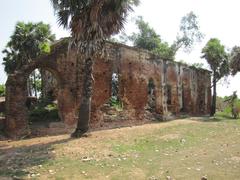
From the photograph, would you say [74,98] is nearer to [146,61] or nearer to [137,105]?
[137,105]

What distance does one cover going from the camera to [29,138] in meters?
15.0

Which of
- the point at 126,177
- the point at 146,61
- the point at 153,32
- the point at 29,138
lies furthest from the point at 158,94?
the point at 153,32

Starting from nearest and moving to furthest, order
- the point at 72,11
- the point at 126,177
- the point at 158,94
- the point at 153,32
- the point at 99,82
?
1. the point at 126,177
2. the point at 72,11
3. the point at 99,82
4. the point at 158,94
5. the point at 153,32

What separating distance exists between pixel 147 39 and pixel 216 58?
34.8ft

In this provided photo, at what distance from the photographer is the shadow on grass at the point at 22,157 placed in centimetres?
875

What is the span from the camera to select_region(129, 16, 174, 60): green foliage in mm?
36875

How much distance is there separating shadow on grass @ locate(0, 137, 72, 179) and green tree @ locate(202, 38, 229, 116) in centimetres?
1889

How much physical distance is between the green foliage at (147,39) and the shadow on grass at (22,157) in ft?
83.6

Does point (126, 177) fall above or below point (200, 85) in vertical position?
below

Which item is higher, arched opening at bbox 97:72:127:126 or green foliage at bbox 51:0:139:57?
green foliage at bbox 51:0:139:57

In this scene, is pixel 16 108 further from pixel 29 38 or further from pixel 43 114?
pixel 29 38

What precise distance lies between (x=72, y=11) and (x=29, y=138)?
18.9 feet

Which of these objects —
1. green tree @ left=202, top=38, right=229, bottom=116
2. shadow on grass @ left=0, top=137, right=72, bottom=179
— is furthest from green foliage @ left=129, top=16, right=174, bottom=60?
shadow on grass @ left=0, top=137, right=72, bottom=179

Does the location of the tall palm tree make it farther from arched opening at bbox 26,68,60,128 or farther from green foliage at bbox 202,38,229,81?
green foliage at bbox 202,38,229,81
